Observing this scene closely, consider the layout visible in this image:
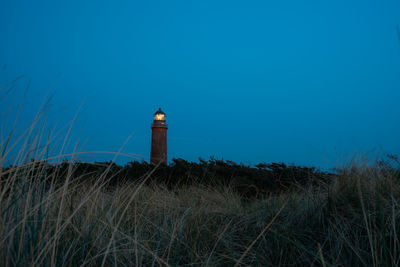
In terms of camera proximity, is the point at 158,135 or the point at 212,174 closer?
the point at 212,174

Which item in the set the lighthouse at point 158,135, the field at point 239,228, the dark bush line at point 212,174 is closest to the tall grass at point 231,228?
the field at point 239,228

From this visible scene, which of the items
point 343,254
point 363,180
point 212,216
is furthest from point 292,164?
point 343,254

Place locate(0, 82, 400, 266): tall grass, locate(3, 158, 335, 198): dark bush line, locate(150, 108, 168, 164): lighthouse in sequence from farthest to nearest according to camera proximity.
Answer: locate(150, 108, 168, 164): lighthouse → locate(3, 158, 335, 198): dark bush line → locate(0, 82, 400, 266): tall grass

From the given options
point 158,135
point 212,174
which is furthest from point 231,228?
point 158,135

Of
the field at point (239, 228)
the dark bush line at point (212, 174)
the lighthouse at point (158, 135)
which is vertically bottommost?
the field at point (239, 228)

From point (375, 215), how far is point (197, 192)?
2813mm

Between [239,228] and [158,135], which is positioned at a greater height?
[158,135]

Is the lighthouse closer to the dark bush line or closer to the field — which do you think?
the dark bush line

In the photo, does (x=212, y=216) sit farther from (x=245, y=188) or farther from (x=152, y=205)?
(x=245, y=188)

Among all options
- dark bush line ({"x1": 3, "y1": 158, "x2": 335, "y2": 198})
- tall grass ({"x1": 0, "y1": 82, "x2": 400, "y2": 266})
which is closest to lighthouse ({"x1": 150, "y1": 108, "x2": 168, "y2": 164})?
dark bush line ({"x1": 3, "y1": 158, "x2": 335, "y2": 198})

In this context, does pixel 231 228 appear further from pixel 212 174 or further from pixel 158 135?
pixel 158 135

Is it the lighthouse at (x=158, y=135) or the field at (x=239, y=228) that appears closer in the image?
the field at (x=239, y=228)

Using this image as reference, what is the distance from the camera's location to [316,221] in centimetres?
295

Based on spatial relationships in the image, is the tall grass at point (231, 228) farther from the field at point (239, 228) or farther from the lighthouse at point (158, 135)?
the lighthouse at point (158, 135)
